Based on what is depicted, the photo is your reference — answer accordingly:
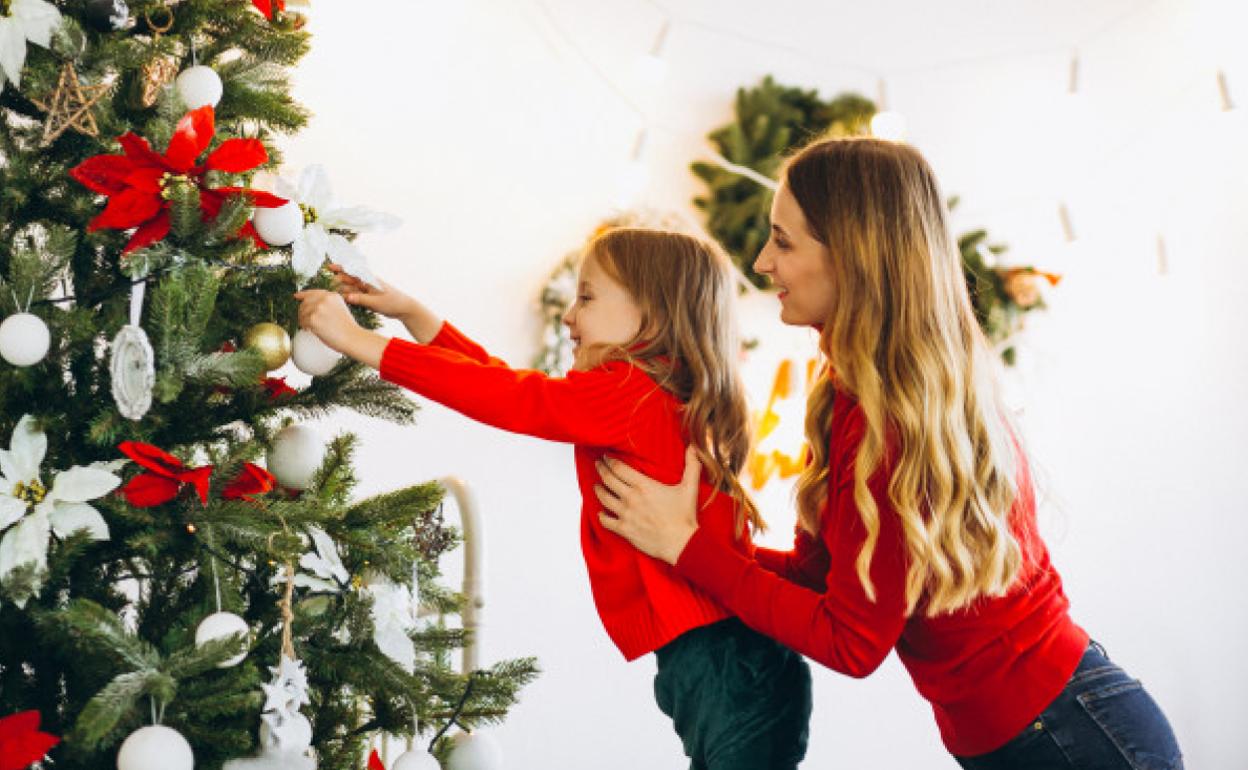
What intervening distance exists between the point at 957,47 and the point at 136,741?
8.63ft

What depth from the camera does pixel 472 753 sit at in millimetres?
1166

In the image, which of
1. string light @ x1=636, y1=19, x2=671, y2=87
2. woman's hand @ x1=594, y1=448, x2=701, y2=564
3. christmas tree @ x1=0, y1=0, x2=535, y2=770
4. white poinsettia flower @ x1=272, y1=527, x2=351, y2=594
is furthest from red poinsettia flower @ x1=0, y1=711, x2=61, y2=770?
string light @ x1=636, y1=19, x2=671, y2=87

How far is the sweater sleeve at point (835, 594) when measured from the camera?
126cm

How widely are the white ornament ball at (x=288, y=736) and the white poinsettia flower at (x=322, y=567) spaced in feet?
0.38

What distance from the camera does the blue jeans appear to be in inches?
49.8

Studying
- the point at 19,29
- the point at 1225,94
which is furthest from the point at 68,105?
the point at 1225,94

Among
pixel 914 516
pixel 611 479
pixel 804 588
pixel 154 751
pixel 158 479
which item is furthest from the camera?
pixel 611 479

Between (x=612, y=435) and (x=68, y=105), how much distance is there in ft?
2.20

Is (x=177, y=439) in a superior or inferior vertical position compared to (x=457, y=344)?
inferior

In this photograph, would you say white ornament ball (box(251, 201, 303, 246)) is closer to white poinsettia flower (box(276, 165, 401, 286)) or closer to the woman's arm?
white poinsettia flower (box(276, 165, 401, 286))

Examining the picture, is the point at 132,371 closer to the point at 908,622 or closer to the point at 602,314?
→ the point at 602,314

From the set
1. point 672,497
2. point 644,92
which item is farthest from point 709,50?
point 672,497

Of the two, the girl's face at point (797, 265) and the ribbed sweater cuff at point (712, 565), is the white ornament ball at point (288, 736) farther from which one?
the girl's face at point (797, 265)

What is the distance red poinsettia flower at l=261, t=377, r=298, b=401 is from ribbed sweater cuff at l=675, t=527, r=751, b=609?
47 cm
